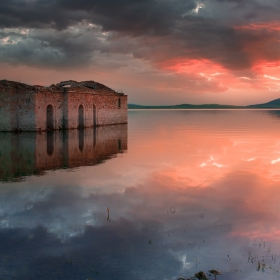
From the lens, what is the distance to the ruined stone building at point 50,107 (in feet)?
83.1

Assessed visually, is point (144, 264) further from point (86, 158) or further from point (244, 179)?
point (86, 158)

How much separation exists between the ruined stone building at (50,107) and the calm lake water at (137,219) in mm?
12081

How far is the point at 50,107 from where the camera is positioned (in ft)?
91.0

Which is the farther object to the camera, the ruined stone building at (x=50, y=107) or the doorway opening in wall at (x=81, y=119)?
the doorway opening in wall at (x=81, y=119)

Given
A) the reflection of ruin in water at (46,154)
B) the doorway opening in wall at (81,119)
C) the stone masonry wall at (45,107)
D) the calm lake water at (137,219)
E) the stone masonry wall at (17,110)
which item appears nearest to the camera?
the calm lake water at (137,219)

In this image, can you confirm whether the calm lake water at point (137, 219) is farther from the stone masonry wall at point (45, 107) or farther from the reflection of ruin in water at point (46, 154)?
the stone masonry wall at point (45, 107)

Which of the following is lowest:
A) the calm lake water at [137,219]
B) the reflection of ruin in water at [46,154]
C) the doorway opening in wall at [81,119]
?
the calm lake water at [137,219]

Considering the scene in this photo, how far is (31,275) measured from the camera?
495 centimetres

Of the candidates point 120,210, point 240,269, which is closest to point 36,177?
point 120,210

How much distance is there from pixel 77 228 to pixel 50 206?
5.20ft

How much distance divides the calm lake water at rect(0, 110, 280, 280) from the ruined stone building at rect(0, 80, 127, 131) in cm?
1208

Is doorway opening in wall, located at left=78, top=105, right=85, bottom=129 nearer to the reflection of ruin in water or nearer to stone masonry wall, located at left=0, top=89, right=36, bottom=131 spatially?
stone masonry wall, located at left=0, top=89, right=36, bottom=131

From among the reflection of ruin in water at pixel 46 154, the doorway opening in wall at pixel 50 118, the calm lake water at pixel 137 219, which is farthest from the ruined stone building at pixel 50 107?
the calm lake water at pixel 137 219

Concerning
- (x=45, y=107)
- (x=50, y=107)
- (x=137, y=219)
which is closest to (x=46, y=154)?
(x=137, y=219)
